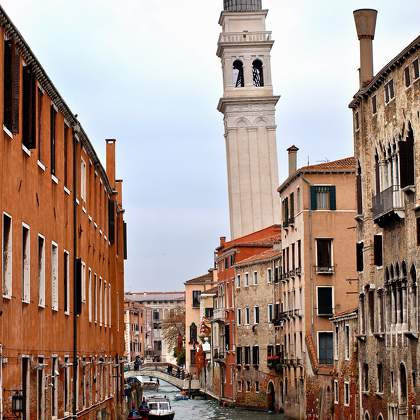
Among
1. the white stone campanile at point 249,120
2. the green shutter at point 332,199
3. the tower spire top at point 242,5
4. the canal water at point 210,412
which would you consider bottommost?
the canal water at point 210,412

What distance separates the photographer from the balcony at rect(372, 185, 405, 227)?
3228cm

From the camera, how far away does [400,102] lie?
32375mm

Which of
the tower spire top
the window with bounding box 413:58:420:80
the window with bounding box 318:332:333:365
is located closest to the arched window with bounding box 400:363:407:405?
the window with bounding box 413:58:420:80

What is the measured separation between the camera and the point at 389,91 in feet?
110

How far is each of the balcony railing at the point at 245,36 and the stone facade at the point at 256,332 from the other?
3560 cm

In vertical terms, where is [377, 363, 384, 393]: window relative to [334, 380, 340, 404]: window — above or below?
above

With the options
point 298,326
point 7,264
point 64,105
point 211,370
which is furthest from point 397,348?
point 211,370

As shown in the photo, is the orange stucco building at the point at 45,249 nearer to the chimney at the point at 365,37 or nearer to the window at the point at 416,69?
the window at the point at 416,69

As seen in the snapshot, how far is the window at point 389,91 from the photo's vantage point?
109 ft

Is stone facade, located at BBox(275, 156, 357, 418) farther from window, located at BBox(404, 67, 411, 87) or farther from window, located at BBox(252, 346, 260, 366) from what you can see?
window, located at BBox(404, 67, 411, 87)

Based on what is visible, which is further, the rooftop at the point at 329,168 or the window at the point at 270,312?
the window at the point at 270,312

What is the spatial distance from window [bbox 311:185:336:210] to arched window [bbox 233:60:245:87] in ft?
155

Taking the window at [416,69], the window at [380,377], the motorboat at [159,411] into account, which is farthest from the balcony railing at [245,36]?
the window at [416,69]

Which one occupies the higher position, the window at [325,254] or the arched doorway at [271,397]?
the window at [325,254]
